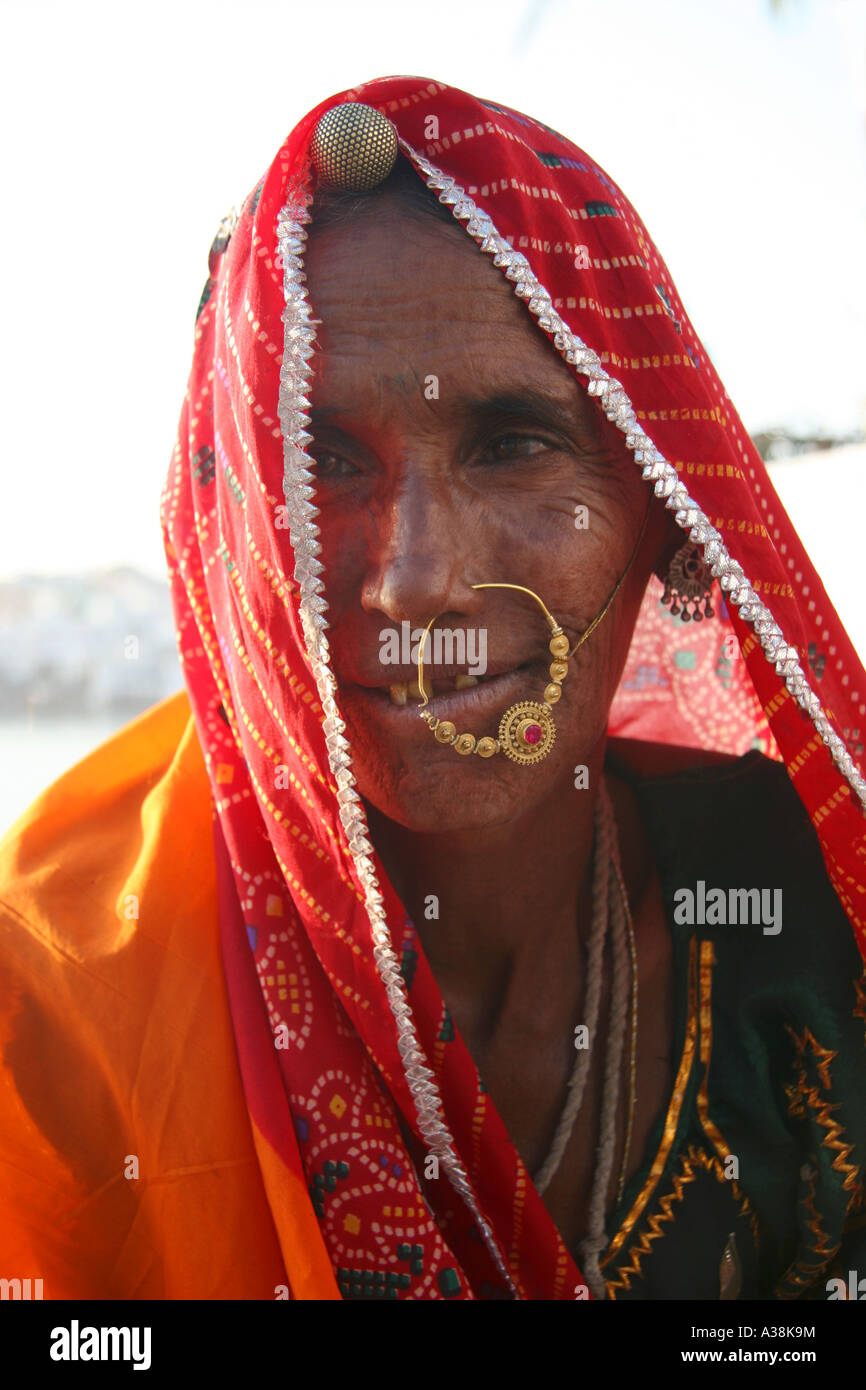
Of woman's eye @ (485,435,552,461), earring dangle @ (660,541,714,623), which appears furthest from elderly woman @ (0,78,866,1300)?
earring dangle @ (660,541,714,623)

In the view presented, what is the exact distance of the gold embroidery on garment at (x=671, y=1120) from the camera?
5.15 ft

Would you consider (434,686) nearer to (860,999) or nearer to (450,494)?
(450,494)

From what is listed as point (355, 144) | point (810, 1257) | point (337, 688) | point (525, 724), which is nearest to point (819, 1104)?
point (810, 1257)

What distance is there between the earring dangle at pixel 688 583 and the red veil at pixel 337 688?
0.55 ft

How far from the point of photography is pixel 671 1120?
1.63 meters

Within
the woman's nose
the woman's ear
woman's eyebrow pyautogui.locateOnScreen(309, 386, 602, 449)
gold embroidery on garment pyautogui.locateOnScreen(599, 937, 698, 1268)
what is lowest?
gold embroidery on garment pyautogui.locateOnScreen(599, 937, 698, 1268)

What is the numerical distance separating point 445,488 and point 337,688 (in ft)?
0.97

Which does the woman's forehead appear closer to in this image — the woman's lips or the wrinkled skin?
the wrinkled skin

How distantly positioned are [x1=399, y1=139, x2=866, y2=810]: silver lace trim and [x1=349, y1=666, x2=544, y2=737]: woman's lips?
292mm

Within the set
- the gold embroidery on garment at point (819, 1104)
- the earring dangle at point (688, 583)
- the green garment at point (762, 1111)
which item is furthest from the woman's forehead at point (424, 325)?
the gold embroidery on garment at point (819, 1104)

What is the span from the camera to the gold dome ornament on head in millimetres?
1424
